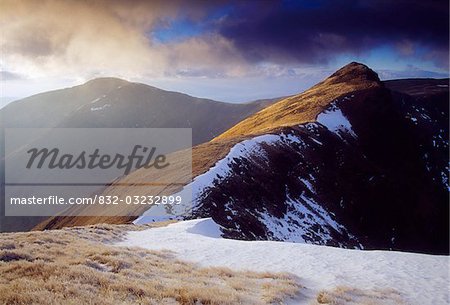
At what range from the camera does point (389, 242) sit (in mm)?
44781

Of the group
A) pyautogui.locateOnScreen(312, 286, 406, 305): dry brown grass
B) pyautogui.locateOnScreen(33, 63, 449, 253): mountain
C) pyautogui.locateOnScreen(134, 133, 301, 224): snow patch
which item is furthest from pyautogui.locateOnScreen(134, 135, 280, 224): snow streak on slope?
pyautogui.locateOnScreen(312, 286, 406, 305): dry brown grass

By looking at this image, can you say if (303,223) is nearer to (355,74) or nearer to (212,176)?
(212,176)

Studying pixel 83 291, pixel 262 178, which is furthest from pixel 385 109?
pixel 83 291

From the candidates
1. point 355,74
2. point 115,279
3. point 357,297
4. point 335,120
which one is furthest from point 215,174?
point 355,74

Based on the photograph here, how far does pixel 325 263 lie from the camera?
44.3 ft

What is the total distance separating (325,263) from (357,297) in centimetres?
319

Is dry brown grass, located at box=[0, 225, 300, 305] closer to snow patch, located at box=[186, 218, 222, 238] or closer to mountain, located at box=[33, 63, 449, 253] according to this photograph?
snow patch, located at box=[186, 218, 222, 238]

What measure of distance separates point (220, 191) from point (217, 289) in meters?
18.5

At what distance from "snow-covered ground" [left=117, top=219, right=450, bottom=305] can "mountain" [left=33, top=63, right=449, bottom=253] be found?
6400 mm

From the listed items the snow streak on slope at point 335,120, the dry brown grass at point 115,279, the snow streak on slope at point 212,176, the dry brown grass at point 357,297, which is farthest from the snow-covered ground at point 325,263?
the snow streak on slope at point 335,120

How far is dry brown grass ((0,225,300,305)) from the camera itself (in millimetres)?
7887

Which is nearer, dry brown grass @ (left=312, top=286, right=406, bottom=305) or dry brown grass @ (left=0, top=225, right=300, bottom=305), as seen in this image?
dry brown grass @ (left=0, top=225, right=300, bottom=305)

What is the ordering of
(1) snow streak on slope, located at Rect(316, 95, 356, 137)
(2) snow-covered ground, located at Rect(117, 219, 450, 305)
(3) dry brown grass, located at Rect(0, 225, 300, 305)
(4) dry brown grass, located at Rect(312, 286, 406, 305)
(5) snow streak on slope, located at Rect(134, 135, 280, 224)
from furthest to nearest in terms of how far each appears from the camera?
1. (1) snow streak on slope, located at Rect(316, 95, 356, 137)
2. (5) snow streak on slope, located at Rect(134, 135, 280, 224)
3. (2) snow-covered ground, located at Rect(117, 219, 450, 305)
4. (4) dry brown grass, located at Rect(312, 286, 406, 305)
5. (3) dry brown grass, located at Rect(0, 225, 300, 305)

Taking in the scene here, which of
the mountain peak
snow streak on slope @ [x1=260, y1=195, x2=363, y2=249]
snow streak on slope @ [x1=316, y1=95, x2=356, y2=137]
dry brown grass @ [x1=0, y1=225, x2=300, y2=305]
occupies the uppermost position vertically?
the mountain peak
